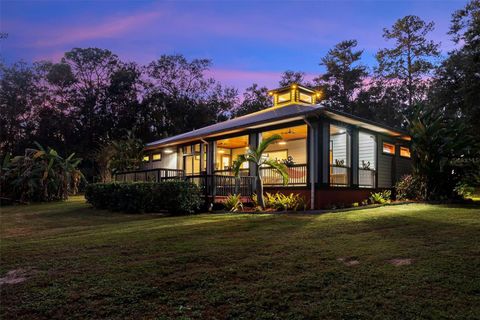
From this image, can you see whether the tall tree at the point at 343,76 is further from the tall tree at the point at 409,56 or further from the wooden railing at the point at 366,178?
the wooden railing at the point at 366,178

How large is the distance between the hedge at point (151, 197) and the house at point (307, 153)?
3.61 feet

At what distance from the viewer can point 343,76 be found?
40812 mm

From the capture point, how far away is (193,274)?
4.34 metres

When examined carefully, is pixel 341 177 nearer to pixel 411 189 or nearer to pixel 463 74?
pixel 411 189

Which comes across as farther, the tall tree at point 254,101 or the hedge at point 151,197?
the tall tree at point 254,101

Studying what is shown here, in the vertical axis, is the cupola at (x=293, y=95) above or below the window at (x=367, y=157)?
above

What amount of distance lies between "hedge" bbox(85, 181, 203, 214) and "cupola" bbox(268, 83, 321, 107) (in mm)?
8226

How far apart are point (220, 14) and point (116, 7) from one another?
2770 mm

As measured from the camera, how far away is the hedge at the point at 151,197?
11109 millimetres

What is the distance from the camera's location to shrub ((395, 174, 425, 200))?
42.0ft

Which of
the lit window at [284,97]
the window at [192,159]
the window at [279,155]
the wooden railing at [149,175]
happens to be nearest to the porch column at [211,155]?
the window at [192,159]

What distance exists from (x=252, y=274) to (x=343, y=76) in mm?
39868

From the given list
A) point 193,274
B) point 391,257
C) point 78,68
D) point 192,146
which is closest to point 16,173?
point 192,146

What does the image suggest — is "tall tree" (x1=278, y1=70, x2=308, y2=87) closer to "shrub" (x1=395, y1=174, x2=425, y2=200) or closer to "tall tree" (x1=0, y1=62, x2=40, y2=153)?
"tall tree" (x1=0, y1=62, x2=40, y2=153)
